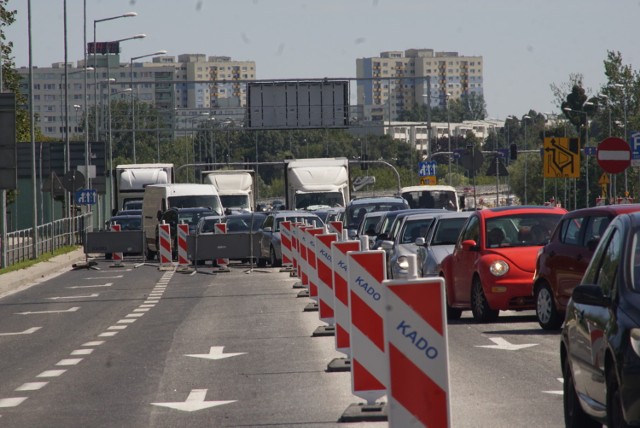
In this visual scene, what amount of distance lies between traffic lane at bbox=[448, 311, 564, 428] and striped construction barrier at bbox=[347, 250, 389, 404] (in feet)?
2.06

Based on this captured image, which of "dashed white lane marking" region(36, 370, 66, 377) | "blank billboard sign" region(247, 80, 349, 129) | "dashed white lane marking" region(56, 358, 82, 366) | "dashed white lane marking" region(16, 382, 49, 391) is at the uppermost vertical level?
"blank billboard sign" region(247, 80, 349, 129)

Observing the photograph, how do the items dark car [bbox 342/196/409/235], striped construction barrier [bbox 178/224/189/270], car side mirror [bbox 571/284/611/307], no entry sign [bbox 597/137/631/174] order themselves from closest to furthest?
car side mirror [bbox 571/284/611/307] → no entry sign [bbox 597/137/631/174] → dark car [bbox 342/196/409/235] → striped construction barrier [bbox 178/224/189/270]

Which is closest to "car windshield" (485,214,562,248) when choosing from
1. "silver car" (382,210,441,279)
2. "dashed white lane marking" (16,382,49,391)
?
"silver car" (382,210,441,279)

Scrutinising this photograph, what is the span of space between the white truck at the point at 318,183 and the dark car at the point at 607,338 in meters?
43.5

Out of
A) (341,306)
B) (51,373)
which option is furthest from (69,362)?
(341,306)

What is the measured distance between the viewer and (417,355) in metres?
7.34

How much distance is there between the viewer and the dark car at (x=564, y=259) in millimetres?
16703

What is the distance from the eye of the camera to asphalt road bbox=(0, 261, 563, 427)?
37.6 feet

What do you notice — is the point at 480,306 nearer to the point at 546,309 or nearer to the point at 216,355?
the point at 546,309

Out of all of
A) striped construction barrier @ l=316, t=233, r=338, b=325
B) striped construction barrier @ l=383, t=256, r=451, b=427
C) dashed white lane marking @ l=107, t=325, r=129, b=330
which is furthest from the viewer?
dashed white lane marking @ l=107, t=325, r=129, b=330

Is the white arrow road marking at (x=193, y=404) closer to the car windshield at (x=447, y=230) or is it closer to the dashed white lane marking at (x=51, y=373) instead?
the dashed white lane marking at (x=51, y=373)

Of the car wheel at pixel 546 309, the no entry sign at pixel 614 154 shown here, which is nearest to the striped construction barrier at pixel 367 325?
the car wheel at pixel 546 309

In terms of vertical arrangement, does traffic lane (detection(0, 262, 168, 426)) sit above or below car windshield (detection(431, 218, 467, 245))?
below

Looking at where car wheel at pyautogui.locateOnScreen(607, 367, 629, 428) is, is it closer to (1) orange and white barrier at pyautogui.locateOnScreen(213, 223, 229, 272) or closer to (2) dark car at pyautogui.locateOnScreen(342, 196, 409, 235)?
(2) dark car at pyautogui.locateOnScreen(342, 196, 409, 235)
